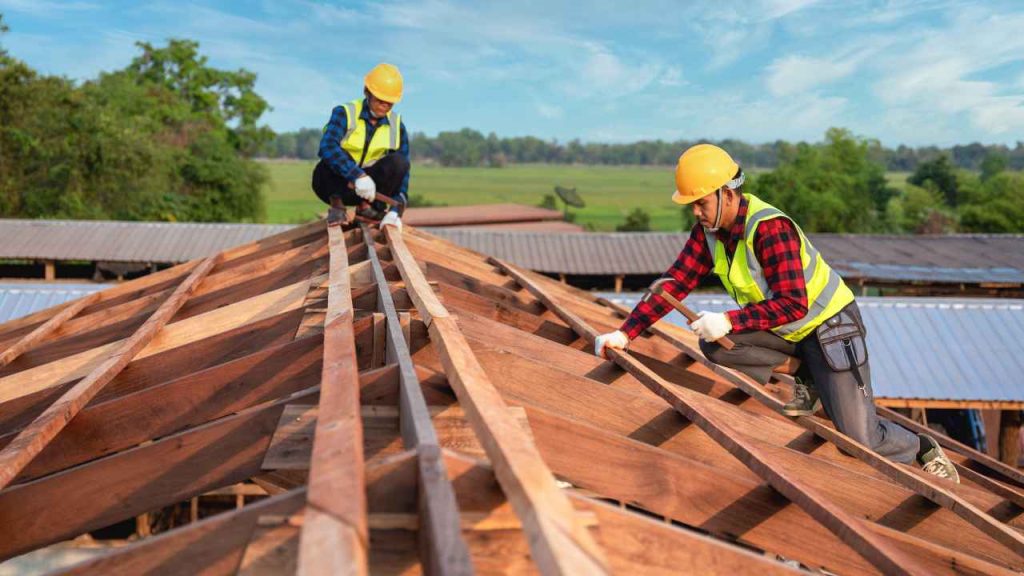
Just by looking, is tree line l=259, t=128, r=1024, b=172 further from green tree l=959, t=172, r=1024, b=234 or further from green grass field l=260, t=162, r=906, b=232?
green tree l=959, t=172, r=1024, b=234

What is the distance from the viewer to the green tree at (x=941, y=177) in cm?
8262

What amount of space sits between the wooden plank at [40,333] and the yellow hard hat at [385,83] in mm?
2681

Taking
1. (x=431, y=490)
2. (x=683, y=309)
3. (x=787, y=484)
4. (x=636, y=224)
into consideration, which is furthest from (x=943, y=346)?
(x=636, y=224)

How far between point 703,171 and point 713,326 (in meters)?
0.77

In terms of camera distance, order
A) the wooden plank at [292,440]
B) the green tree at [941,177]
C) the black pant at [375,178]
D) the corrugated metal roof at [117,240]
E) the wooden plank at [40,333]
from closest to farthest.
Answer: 1. the wooden plank at [292,440]
2. the wooden plank at [40,333]
3. the black pant at [375,178]
4. the corrugated metal roof at [117,240]
5. the green tree at [941,177]

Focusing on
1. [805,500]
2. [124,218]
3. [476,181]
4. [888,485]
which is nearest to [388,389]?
[805,500]

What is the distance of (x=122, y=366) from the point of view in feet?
12.6

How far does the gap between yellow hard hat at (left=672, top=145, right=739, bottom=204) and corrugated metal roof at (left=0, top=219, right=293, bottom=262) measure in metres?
24.9

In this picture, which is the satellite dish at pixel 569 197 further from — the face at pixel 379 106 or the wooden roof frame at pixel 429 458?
the wooden roof frame at pixel 429 458

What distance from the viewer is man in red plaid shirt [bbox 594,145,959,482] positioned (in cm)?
440

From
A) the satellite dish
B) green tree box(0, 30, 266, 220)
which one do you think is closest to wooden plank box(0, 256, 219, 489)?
green tree box(0, 30, 266, 220)

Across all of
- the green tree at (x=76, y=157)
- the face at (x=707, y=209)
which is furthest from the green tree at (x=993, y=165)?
the face at (x=707, y=209)

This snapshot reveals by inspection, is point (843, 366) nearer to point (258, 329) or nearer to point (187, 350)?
point (258, 329)

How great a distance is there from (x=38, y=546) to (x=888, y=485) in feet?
9.72
